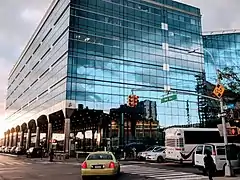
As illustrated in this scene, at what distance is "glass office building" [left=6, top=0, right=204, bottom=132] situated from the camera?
55.4 m

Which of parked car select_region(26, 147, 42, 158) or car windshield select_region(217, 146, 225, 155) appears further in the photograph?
parked car select_region(26, 147, 42, 158)

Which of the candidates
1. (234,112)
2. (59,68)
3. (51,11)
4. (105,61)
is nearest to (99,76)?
(105,61)

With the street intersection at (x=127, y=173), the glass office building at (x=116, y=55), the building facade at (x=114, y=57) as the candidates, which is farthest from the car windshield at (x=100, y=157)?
the glass office building at (x=116, y=55)

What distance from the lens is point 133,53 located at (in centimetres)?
6359

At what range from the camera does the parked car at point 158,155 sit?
30938 millimetres

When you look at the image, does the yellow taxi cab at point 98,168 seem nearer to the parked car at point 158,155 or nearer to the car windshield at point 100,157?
the car windshield at point 100,157

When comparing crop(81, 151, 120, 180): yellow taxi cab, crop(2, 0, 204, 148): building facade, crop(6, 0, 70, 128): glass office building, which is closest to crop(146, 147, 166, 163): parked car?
crop(81, 151, 120, 180): yellow taxi cab

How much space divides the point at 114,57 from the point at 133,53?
5.61 metres

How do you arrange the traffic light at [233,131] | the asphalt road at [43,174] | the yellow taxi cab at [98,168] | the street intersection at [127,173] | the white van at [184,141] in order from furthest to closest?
the white van at [184,141] < the traffic light at [233,131] < the asphalt road at [43,174] < the street intersection at [127,173] < the yellow taxi cab at [98,168]

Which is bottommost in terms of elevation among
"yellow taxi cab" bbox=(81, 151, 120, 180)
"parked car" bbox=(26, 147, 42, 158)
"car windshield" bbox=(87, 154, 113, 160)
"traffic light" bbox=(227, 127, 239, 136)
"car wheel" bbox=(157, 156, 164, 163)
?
"parked car" bbox=(26, 147, 42, 158)

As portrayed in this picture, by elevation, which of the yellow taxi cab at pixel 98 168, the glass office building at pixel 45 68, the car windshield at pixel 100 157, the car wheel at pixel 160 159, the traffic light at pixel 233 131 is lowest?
the car wheel at pixel 160 159

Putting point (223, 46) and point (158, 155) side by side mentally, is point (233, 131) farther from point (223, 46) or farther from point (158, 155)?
point (223, 46)

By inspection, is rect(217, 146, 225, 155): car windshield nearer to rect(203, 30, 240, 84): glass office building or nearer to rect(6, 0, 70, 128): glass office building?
rect(6, 0, 70, 128): glass office building

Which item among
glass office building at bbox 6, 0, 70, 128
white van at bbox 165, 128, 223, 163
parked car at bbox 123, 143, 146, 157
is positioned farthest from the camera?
glass office building at bbox 6, 0, 70, 128
